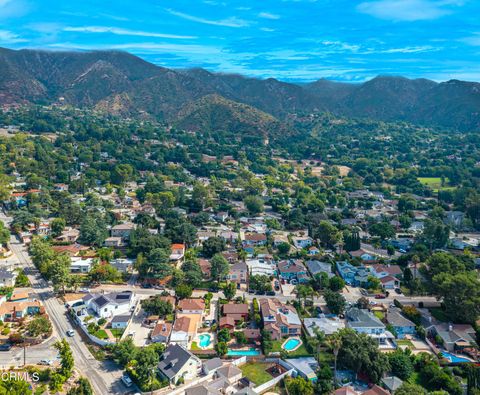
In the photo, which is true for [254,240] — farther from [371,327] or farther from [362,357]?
[362,357]

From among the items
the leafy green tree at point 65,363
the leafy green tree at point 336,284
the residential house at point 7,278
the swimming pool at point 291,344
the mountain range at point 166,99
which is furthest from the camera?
the mountain range at point 166,99

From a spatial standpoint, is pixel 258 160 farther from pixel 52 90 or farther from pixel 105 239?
pixel 52 90

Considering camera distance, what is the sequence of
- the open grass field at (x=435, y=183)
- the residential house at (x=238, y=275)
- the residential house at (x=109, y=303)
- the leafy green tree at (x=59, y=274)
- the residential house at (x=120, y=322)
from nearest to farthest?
the residential house at (x=120, y=322) → the residential house at (x=109, y=303) → the leafy green tree at (x=59, y=274) → the residential house at (x=238, y=275) → the open grass field at (x=435, y=183)

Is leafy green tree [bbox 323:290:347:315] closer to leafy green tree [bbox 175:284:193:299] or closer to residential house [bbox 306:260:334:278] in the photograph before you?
residential house [bbox 306:260:334:278]

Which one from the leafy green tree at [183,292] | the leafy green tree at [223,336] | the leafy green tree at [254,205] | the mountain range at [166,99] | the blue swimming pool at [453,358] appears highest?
the mountain range at [166,99]

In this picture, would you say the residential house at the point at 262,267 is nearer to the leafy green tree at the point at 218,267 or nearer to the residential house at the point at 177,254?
the leafy green tree at the point at 218,267

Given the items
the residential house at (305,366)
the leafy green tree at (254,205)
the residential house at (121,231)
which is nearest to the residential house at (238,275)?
the residential house at (305,366)
